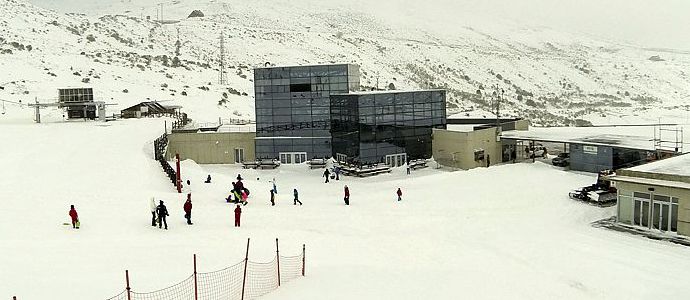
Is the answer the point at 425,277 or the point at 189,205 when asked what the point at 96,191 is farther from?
the point at 425,277

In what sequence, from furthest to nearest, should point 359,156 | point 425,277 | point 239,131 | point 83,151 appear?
point 239,131
point 359,156
point 83,151
point 425,277

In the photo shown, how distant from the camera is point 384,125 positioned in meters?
42.5

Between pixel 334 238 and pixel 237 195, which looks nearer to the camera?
pixel 334 238

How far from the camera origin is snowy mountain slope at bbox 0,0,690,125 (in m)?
68.0

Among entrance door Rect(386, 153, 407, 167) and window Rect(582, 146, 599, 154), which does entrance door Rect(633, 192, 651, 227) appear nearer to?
window Rect(582, 146, 599, 154)

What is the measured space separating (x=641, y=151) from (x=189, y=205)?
1032 inches

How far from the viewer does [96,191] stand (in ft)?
75.9

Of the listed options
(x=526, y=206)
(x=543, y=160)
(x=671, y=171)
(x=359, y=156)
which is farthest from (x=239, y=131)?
(x=671, y=171)

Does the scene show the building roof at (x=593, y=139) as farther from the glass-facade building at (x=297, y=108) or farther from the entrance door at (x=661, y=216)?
the glass-facade building at (x=297, y=108)

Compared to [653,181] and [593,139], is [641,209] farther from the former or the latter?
[593,139]

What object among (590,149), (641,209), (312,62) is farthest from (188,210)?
(312,62)

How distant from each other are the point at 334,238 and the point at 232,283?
6668 millimetres

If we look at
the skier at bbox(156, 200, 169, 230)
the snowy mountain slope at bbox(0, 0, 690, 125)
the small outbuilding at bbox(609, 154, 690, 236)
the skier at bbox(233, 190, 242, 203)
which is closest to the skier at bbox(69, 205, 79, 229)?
the skier at bbox(156, 200, 169, 230)

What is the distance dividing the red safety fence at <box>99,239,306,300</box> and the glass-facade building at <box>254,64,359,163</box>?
1184 inches
